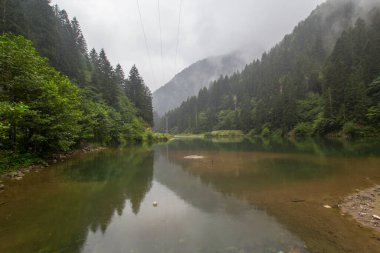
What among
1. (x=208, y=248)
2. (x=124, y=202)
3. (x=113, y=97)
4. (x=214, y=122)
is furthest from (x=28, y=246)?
(x=214, y=122)

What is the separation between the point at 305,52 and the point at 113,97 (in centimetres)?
10040

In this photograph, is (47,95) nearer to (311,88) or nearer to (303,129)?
(303,129)

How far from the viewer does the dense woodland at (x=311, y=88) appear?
52906 millimetres

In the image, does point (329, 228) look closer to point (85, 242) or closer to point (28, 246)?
point (85, 242)

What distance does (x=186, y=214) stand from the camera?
8484 millimetres

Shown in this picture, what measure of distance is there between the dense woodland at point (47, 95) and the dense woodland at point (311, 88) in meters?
48.3

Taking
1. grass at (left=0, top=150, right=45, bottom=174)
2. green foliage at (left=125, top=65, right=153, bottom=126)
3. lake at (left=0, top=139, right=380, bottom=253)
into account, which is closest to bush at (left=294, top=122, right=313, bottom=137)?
green foliage at (left=125, top=65, right=153, bottom=126)

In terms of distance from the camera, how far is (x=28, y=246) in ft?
19.4

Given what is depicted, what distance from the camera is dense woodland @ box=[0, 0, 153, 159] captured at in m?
15.7

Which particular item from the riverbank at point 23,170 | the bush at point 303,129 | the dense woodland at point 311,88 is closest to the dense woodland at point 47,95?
the riverbank at point 23,170

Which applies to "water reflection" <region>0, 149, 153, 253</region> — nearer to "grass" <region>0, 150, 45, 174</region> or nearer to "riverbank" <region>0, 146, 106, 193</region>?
"riverbank" <region>0, 146, 106, 193</region>

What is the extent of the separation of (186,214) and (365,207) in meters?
6.84

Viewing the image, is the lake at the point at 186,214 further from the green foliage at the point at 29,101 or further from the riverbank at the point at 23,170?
the green foliage at the point at 29,101

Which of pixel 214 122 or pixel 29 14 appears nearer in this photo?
pixel 29 14
